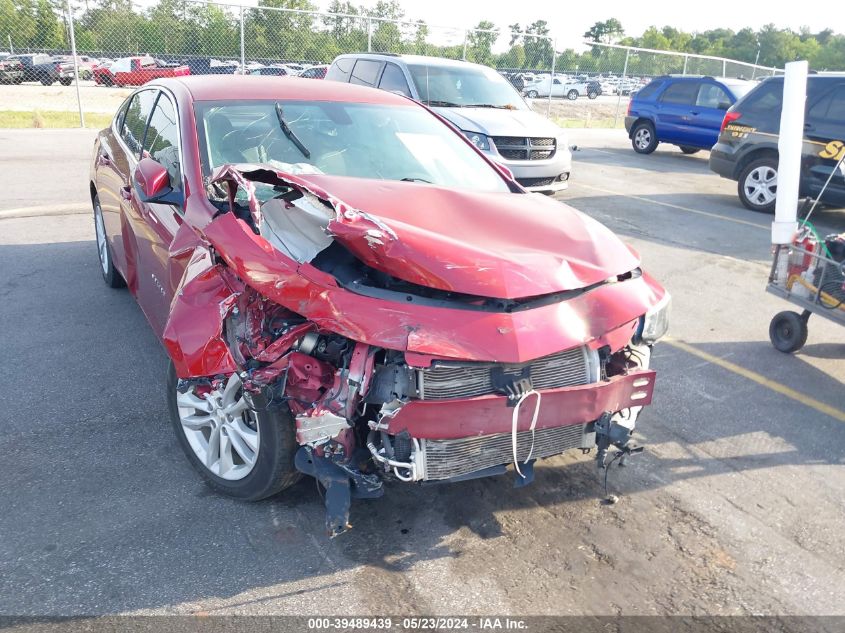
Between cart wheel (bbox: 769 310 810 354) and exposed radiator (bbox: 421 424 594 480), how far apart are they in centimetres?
316

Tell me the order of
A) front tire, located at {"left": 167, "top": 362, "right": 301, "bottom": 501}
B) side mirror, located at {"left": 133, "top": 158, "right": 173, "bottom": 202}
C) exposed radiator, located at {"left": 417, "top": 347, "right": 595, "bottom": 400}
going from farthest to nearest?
side mirror, located at {"left": 133, "top": 158, "right": 173, "bottom": 202}
front tire, located at {"left": 167, "top": 362, "right": 301, "bottom": 501}
exposed radiator, located at {"left": 417, "top": 347, "right": 595, "bottom": 400}

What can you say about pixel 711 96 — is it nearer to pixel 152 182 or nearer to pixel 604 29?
pixel 152 182

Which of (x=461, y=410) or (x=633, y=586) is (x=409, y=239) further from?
(x=633, y=586)

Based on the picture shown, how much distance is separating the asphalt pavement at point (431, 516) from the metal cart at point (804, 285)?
0.23m

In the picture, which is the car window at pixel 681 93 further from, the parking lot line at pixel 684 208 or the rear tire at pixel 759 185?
the rear tire at pixel 759 185

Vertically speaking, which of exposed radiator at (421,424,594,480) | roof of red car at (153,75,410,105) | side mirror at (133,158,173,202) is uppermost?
roof of red car at (153,75,410,105)

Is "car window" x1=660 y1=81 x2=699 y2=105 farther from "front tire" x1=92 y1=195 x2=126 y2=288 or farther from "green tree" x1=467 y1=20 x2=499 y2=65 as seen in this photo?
"front tire" x1=92 y1=195 x2=126 y2=288

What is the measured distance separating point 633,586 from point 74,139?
14204mm

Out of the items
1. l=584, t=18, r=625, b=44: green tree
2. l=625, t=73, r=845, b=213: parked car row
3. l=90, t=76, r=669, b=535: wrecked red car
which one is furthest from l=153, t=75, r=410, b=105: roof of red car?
l=584, t=18, r=625, b=44: green tree

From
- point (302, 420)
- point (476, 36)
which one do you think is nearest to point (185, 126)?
point (302, 420)

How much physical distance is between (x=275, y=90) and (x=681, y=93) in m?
13.7

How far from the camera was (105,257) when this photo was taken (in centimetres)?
589

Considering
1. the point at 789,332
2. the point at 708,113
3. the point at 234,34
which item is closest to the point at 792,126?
the point at 789,332

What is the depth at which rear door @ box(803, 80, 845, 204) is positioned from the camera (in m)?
9.43
